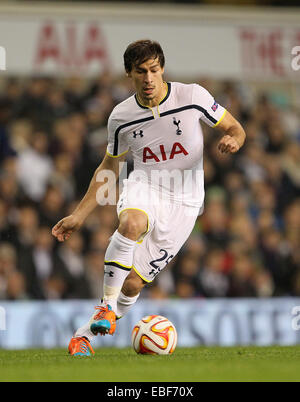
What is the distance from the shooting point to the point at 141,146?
6.85 meters

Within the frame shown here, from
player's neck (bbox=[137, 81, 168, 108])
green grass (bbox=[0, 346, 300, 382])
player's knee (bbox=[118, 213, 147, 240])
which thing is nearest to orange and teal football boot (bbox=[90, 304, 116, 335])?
green grass (bbox=[0, 346, 300, 382])

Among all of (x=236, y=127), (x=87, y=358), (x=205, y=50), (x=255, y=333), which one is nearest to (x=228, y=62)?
(x=205, y=50)

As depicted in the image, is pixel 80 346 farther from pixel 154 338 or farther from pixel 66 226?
pixel 66 226

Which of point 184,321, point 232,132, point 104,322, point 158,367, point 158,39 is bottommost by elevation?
point 184,321

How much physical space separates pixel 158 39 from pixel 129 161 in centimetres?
224

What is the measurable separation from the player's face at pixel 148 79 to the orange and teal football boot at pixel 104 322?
5.02 feet

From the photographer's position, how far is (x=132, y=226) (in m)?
6.45

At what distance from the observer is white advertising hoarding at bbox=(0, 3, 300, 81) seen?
12875 mm

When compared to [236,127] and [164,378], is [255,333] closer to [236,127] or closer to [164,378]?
[236,127]

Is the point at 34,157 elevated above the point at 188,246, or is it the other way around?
the point at 34,157

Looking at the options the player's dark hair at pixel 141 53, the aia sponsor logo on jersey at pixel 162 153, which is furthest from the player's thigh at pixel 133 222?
the player's dark hair at pixel 141 53

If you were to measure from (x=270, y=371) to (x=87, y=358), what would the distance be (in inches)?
60.3

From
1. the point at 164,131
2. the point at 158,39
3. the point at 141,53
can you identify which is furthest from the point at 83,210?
the point at 158,39

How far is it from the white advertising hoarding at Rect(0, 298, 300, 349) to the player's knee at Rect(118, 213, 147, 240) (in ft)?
12.9
